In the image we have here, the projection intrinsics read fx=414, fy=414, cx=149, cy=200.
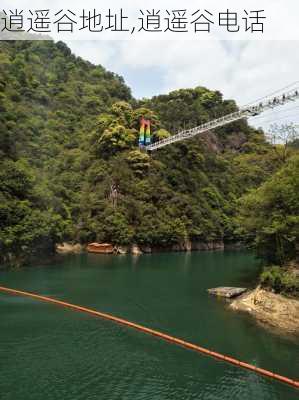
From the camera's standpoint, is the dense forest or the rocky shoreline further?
the rocky shoreline

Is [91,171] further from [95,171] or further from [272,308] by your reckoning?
[272,308]

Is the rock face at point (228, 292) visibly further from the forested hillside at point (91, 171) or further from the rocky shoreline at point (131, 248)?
the rocky shoreline at point (131, 248)

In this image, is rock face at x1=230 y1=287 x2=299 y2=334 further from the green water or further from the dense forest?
the dense forest

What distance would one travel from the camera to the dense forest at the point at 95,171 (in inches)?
1433

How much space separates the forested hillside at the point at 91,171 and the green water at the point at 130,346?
396 inches

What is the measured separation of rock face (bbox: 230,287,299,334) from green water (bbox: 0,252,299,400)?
895mm

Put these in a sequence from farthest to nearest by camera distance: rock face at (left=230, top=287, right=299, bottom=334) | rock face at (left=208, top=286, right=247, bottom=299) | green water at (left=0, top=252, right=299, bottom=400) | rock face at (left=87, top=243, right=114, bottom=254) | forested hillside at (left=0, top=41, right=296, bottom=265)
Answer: rock face at (left=87, top=243, right=114, bottom=254) < forested hillside at (left=0, top=41, right=296, bottom=265) < rock face at (left=208, top=286, right=247, bottom=299) < rock face at (left=230, top=287, right=299, bottom=334) < green water at (left=0, top=252, right=299, bottom=400)

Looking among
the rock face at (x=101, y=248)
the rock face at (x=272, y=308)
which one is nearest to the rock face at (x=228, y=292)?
the rock face at (x=272, y=308)

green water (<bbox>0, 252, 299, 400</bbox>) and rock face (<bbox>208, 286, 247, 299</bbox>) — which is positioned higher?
rock face (<bbox>208, 286, 247, 299</bbox>)

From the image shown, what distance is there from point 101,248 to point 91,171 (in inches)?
459

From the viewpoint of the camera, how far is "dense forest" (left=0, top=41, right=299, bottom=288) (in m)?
36.4

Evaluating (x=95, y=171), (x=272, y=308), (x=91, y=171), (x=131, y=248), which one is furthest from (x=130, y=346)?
(x=91, y=171)

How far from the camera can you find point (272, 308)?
67.4 feet

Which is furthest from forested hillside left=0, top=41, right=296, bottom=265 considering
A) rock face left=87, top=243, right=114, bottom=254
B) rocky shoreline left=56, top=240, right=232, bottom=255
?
rock face left=87, top=243, right=114, bottom=254
